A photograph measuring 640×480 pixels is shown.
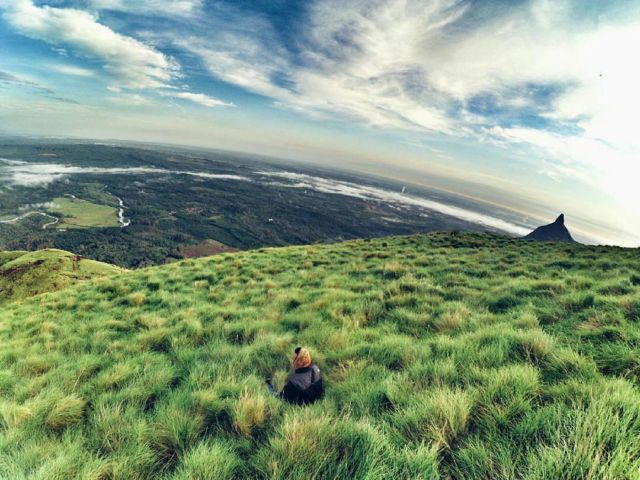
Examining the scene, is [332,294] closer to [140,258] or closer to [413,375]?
[413,375]

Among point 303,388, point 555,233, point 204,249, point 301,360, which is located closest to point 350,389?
point 303,388

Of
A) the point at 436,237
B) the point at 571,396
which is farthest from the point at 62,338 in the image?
the point at 436,237

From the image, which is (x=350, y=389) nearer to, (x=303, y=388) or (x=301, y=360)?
(x=303, y=388)

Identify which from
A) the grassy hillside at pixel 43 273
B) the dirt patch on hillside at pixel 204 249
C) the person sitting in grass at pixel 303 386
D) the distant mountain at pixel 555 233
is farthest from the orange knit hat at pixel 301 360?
the dirt patch on hillside at pixel 204 249

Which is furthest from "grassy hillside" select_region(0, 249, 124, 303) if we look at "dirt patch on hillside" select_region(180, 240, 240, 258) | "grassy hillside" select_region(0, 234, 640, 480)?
"dirt patch on hillside" select_region(180, 240, 240, 258)

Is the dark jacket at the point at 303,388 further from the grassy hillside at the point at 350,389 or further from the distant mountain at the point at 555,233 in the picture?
the distant mountain at the point at 555,233

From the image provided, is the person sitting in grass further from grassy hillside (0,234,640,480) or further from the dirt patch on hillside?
the dirt patch on hillside
